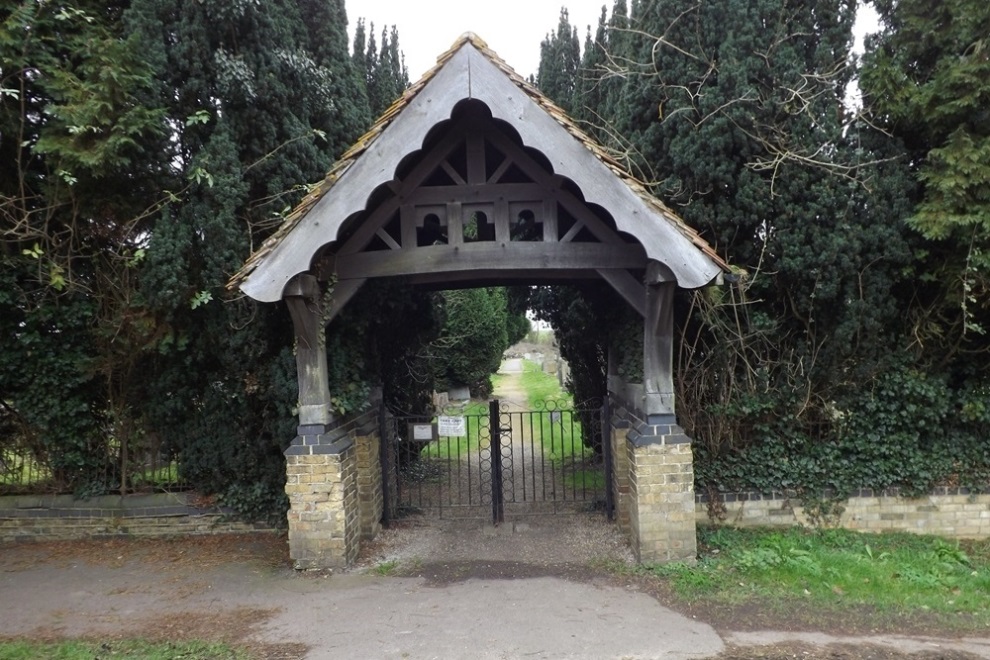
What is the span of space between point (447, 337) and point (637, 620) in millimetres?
11868

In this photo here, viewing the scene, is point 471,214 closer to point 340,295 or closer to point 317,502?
point 340,295

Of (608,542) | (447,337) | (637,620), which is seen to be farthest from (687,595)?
(447,337)

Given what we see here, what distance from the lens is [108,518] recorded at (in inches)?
294

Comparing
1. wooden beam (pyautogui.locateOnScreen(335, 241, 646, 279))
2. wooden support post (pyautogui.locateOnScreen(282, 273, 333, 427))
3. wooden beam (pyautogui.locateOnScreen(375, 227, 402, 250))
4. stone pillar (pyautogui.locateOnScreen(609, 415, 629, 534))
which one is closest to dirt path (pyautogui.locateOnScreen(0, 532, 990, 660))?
stone pillar (pyautogui.locateOnScreen(609, 415, 629, 534))

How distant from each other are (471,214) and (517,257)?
70 cm

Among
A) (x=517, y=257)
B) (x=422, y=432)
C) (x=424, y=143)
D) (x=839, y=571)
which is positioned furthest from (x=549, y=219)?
(x=839, y=571)

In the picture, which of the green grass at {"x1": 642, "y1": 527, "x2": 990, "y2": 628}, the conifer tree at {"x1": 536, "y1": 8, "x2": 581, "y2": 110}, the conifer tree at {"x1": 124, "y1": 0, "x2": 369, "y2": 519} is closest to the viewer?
the green grass at {"x1": 642, "y1": 527, "x2": 990, "y2": 628}

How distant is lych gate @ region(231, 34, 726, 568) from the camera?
17.9 ft

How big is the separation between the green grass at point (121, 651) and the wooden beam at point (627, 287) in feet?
14.2

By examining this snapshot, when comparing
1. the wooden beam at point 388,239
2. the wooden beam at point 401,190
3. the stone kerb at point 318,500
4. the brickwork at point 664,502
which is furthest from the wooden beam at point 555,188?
the stone kerb at point 318,500

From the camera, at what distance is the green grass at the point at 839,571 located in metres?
5.36

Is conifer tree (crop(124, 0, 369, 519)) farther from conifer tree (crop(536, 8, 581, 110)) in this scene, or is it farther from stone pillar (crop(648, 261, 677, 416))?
conifer tree (crop(536, 8, 581, 110))

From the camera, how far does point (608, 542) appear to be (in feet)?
22.4

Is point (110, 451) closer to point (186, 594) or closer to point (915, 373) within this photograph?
point (186, 594)
